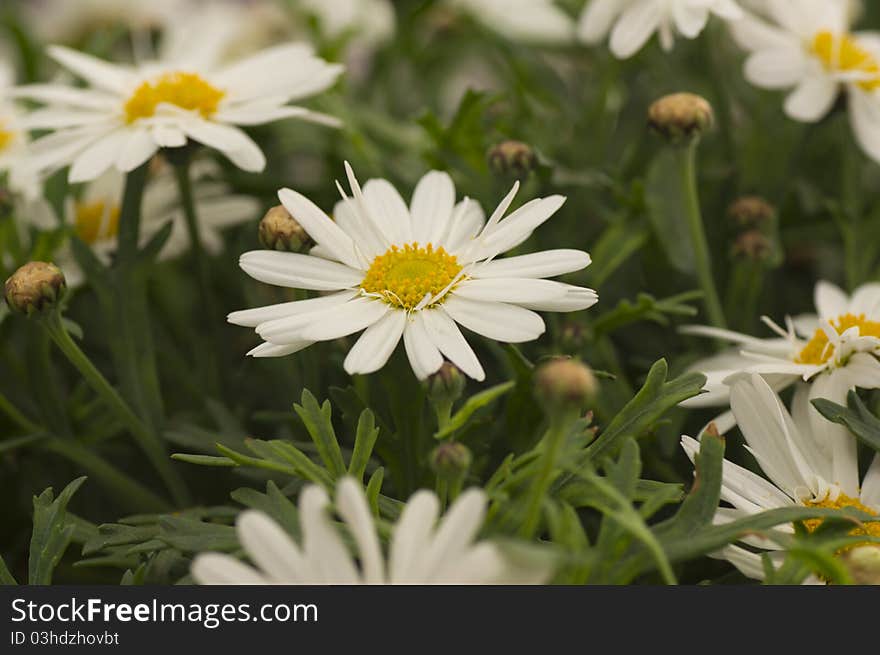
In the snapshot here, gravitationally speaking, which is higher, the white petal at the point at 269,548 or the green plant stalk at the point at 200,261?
the green plant stalk at the point at 200,261

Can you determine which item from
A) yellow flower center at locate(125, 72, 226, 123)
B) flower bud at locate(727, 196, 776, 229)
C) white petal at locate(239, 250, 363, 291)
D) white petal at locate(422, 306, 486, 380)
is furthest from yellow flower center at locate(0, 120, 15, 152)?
flower bud at locate(727, 196, 776, 229)

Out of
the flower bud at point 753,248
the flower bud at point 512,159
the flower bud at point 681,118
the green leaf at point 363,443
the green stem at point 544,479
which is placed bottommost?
the green stem at point 544,479

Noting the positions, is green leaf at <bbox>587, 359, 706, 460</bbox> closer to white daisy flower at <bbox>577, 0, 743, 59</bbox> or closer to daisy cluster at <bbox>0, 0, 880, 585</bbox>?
daisy cluster at <bbox>0, 0, 880, 585</bbox>

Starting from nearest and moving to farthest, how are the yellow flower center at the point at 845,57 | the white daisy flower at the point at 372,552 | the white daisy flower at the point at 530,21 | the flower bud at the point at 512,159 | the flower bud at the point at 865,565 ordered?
1. the white daisy flower at the point at 372,552
2. the flower bud at the point at 865,565
3. the flower bud at the point at 512,159
4. the yellow flower center at the point at 845,57
5. the white daisy flower at the point at 530,21

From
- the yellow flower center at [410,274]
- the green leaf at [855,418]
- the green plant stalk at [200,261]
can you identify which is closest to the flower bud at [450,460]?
the yellow flower center at [410,274]

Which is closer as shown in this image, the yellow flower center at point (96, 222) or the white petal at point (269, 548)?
the white petal at point (269, 548)

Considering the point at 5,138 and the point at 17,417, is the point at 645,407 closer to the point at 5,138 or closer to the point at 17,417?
the point at 17,417

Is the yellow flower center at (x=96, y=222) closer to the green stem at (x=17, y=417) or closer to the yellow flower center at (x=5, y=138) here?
the yellow flower center at (x=5, y=138)
